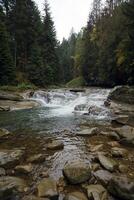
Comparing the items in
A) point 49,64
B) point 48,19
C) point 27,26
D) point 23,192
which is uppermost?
point 48,19

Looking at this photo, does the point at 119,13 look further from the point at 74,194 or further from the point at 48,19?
the point at 74,194

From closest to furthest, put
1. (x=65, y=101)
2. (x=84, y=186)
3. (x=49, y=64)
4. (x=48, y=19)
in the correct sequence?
(x=84, y=186) → (x=65, y=101) → (x=49, y=64) → (x=48, y=19)

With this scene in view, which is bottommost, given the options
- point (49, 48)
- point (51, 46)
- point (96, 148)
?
point (96, 148)

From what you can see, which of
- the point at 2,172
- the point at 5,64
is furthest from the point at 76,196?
the point at 5,64

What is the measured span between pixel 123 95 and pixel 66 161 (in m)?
12.3

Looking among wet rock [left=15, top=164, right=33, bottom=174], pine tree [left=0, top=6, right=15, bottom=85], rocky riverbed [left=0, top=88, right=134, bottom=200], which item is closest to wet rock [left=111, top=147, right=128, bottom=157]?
rocky riverbed [left=0, top=88, right=134, bottom=200]

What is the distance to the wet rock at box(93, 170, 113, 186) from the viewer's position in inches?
206

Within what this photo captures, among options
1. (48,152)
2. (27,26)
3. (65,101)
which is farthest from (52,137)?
(27,26)

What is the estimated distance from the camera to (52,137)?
29.7 ft

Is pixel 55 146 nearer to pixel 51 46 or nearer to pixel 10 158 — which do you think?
pixel 10 158

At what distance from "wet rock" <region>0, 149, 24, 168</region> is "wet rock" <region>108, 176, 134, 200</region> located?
2.82m

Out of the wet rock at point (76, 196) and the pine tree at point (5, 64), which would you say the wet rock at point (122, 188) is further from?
the pine tree at point (5, 64)

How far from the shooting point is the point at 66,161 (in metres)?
6.65

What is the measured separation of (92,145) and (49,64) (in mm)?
32273
